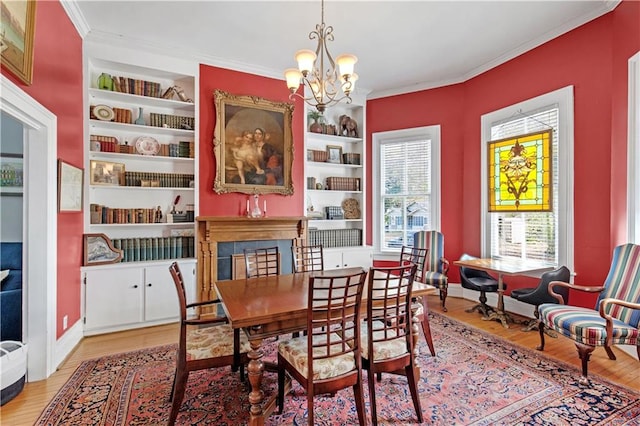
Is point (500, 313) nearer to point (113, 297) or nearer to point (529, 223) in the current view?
point (529, 223)

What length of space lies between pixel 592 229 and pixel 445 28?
271 cm

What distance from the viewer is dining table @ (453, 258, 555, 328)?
3.60m

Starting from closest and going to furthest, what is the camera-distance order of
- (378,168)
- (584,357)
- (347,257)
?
(584,357) < (347,257) < (378,168)

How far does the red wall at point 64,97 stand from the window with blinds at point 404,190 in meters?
4.24

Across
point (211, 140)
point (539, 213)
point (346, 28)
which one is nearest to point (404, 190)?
point (539, 213)

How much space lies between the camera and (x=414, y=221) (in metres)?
5.25

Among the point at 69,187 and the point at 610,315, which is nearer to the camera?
the point at 610,315

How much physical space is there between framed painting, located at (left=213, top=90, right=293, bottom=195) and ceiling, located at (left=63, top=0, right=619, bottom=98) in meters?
0.55

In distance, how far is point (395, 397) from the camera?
2.27 metres

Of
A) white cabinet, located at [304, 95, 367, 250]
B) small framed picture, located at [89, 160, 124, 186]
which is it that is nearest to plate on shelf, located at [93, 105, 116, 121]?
small framed picture, located at [89, 160, 124, 186]

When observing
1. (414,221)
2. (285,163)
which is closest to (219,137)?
(285,163)

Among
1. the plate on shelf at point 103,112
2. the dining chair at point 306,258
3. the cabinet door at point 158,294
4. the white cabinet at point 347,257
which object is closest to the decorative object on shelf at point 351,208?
the white cabinet at point 347,257

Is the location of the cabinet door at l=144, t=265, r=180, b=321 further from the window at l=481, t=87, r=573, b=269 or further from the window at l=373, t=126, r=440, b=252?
the window at l=481, t=87, r=573, b=269

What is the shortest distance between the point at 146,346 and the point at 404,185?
14.0 ft
